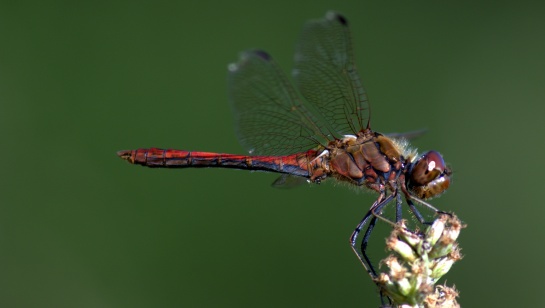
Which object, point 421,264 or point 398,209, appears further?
point 398,209

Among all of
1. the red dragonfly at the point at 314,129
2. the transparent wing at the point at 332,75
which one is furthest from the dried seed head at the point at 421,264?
the transparent wing at the point at 332,75

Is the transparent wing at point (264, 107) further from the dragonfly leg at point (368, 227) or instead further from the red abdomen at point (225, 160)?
the dragonfly leg at point (368, 227)

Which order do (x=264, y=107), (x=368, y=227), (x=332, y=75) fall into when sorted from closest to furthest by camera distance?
(x=368, y=227), (x=332, y=75), (x=264, y=107)

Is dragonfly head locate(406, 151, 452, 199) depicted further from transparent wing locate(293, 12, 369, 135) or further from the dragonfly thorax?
transparent wing locate(293, 12, 369, 135)

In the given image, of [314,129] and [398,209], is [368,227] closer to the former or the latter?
[398,209]

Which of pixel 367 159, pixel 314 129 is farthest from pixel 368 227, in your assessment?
pixel 314 129

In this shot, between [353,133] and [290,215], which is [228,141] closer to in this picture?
[290,215]

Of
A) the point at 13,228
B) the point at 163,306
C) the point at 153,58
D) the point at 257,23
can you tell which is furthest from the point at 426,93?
the point at 13,228
